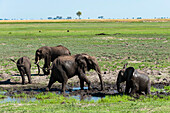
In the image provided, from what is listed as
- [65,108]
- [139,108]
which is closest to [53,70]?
[65,108]

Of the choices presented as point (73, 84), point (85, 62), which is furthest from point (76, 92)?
point (73, 84)

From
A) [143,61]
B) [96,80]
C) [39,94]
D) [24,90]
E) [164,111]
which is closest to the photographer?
[164,111]

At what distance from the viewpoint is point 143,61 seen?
1041 inches

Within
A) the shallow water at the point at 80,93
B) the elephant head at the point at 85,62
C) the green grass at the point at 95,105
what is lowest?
the shallow water at the point at 80,93

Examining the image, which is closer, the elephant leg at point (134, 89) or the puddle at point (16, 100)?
the puddle at point (16, 100)

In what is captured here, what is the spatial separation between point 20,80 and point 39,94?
4897 mm

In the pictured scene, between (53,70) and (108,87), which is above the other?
(53,70)

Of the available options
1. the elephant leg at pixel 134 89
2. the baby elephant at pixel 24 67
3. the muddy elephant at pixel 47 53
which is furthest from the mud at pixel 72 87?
the muddy elephant at pixel 47 53

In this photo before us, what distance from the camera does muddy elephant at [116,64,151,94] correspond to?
14734mm

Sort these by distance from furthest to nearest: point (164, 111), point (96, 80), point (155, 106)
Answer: point (96, 80) < point (155, 106) < point (164, 111)

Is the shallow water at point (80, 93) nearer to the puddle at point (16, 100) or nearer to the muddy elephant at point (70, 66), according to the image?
the puddle at point (16, 100)

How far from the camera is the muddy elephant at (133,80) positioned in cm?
1473

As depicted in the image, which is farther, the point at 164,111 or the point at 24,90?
the point at 24,90

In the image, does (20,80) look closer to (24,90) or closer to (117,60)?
(24,90)
